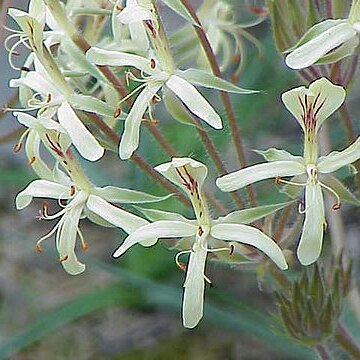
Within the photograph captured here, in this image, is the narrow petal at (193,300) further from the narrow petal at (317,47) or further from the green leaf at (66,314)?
the green leaf at (66,314)

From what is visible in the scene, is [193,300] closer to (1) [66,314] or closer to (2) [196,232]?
(2) [196,232]

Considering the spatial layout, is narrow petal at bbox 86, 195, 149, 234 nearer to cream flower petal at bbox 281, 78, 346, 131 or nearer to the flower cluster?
the flower cluster

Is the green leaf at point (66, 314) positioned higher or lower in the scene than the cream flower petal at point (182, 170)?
lower

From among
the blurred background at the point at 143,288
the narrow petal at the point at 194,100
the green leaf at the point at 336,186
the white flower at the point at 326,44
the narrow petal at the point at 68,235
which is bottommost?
the blurred background at the point at 143,288

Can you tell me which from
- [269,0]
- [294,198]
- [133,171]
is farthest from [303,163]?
[133,171]

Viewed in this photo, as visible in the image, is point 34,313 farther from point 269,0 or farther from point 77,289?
point 269,0

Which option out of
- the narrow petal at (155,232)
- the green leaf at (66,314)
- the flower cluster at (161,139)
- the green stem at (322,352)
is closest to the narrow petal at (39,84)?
the flower cluster at (161,139)

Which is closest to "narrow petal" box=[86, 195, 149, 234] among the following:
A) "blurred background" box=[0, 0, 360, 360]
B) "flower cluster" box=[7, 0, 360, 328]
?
"flower cluster" box=[7, 0, 360, 328]
